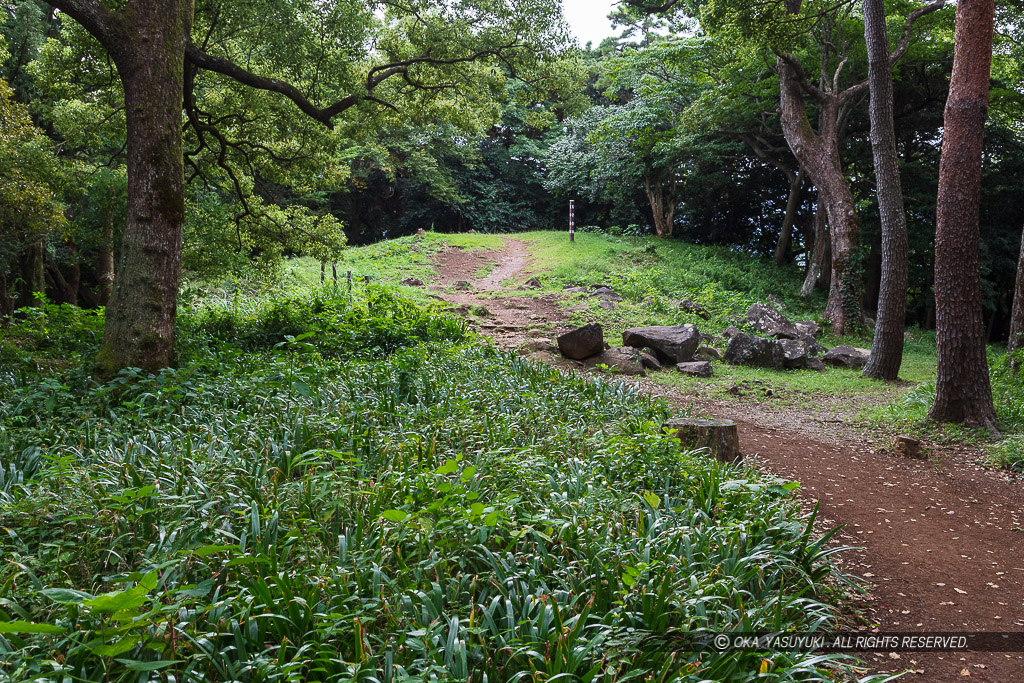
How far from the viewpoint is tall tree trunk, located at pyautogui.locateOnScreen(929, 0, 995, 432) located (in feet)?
19.1

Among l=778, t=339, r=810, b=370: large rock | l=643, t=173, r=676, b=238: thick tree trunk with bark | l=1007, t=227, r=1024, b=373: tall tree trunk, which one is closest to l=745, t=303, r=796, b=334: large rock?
l=778, t=339, r=810, b=370: large rock

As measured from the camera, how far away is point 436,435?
13.3 ft

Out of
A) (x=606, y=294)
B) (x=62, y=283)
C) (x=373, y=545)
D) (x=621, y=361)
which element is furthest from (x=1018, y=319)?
(x=62, y=283)

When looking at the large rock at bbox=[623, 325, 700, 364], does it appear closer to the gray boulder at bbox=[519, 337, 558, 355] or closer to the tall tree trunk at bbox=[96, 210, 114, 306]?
the gray boulder at bbox=[519, 337, 558, 355]

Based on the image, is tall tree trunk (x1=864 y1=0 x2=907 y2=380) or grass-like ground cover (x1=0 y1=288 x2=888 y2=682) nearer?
grass-like ground cover (x1=0 y1=288 x2=888 y2=682)

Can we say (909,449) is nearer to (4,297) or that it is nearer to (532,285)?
(532,285)

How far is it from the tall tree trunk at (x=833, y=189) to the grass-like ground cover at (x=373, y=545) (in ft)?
34.4

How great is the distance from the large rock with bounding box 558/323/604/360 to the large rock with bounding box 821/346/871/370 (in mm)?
4399

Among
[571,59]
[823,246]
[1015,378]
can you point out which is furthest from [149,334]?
[823,246]

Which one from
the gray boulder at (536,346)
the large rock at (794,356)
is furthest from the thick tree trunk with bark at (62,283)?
the large rock at (794,356)

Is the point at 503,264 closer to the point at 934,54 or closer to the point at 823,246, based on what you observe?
the point at 823,246

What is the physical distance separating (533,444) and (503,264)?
1550 cm

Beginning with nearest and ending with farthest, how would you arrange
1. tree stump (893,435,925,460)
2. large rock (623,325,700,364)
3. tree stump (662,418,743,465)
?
tree stump (662,418,743,465) → tree stump (893,435,925,460) → large rock (623,325,700,364)

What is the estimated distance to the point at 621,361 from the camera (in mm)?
8586
